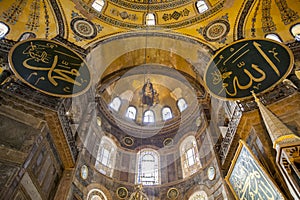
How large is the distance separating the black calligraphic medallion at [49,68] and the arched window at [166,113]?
640 cm

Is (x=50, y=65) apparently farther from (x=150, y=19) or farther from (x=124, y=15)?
(x=150, y=19)

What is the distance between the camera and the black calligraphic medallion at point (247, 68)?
25.4ft

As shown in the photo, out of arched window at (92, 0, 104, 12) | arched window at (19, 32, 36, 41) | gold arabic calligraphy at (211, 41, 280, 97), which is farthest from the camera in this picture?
arched window at (92, 0, 104, 12)

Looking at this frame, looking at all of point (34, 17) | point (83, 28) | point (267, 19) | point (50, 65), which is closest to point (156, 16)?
point (83, 28)

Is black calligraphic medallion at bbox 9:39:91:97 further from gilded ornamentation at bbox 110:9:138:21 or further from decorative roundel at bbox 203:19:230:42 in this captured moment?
decorative roundel at bbox 203:19:230:42

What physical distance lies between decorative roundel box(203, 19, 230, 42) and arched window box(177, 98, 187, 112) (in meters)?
4.06

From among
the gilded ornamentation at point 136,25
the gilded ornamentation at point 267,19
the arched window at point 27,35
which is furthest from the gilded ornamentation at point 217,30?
the arched window at point 27,35

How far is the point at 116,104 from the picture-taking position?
14586 millimetres

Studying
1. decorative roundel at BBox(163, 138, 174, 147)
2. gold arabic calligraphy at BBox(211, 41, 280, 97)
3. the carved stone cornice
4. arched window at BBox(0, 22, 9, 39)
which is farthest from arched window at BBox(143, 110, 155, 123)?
the carved stone cornice

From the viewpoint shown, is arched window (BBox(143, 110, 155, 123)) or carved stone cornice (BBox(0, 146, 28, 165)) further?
arched window (BBox(143, 110, 155, 123))

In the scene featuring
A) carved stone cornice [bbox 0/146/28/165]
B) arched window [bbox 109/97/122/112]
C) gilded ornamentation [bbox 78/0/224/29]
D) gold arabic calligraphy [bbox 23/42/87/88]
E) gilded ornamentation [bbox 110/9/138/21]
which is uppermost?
gilded ornamentation [bbox 110/9/138/21]

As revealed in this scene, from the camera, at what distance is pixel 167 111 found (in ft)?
49.6

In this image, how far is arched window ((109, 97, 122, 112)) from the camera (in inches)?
560

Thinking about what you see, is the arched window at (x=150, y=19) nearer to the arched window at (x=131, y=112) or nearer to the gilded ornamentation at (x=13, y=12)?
the arched window at (x=131, y=112)
